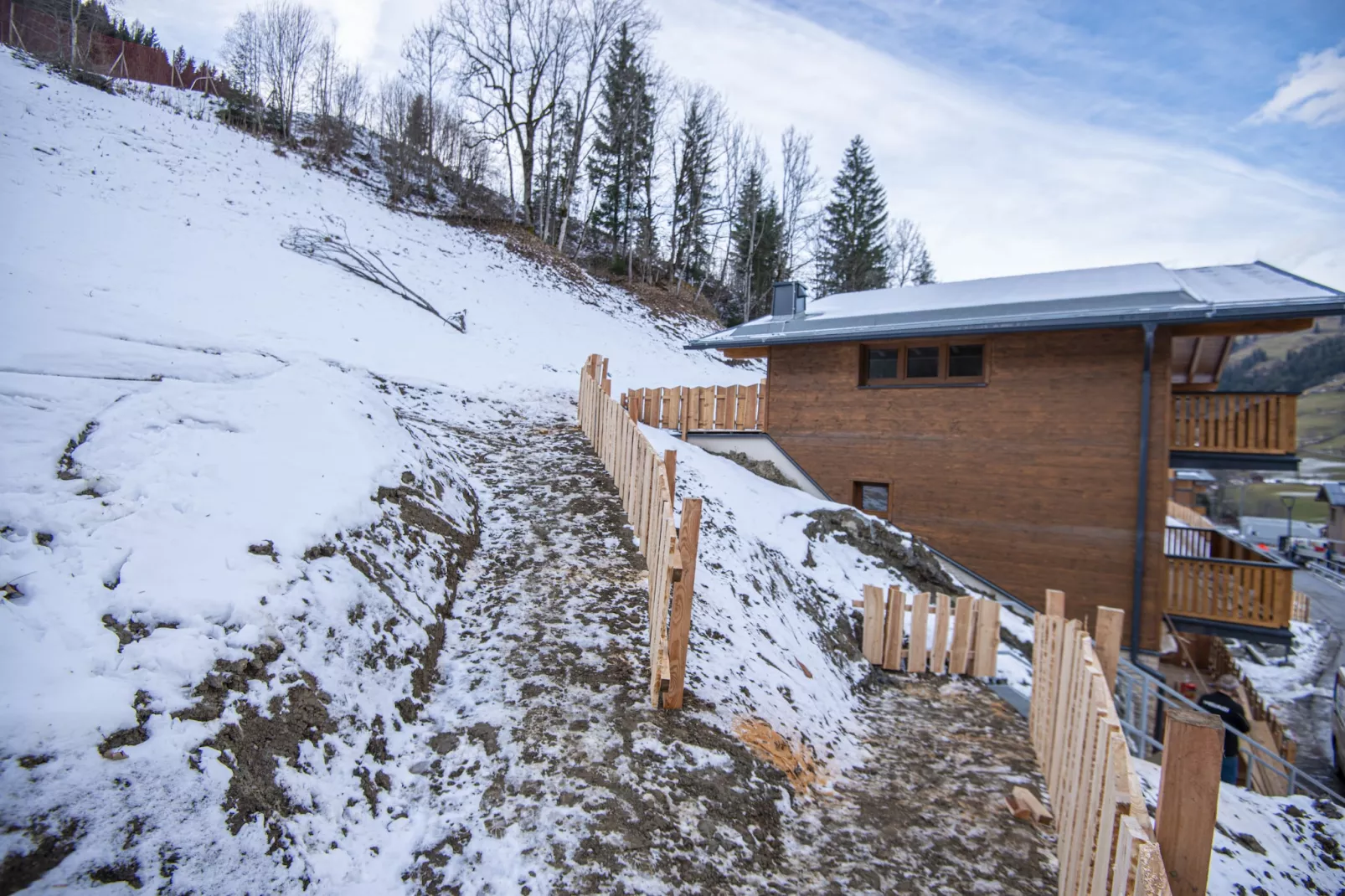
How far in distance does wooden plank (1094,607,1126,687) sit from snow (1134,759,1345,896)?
969 millimetres

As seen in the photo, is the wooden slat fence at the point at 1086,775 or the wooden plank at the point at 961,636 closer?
the wooden slat fence at the point at 1086,775

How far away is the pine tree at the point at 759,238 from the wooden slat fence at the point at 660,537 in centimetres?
3206

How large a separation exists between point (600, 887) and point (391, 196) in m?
30.0

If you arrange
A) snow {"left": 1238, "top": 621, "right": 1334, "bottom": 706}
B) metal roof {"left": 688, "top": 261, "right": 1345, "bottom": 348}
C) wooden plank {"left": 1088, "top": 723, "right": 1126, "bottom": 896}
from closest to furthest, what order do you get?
wooden plank {"left": 1088, "top": 723, "right": 1126, "bottom": 896} → metal roof {"left": 688, "top": 261, "right": 1345, "bottom": 348} → snow {"left": 1238, "top": 621, "right": 1334, "bottom": 706}

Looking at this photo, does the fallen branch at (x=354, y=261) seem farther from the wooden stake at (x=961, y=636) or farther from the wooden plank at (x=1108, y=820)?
the wooden plank at (x=1108, y=820)

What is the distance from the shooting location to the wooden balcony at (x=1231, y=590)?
9984 millimetres

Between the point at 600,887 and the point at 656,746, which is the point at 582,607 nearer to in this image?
the point at 656,746

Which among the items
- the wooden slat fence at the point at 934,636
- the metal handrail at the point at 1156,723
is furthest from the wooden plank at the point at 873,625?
the metal handrail at the point at 1156,723

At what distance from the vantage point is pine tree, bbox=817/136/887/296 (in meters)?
42.8

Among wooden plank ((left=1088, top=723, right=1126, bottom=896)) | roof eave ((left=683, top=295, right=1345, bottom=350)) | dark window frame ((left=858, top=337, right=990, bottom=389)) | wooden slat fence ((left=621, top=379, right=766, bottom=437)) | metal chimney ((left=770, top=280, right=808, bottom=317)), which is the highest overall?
metal chimney ((left=770, top=280, right=808, bottom=317))

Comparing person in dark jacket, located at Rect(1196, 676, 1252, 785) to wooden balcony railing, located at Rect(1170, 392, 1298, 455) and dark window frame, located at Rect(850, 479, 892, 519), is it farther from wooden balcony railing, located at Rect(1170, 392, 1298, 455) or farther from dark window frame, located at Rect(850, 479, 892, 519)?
dark window frame, located at Rect(850, 479, 892, 519)

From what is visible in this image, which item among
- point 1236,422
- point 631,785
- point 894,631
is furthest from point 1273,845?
point 1236,422

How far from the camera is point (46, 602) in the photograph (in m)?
2.96

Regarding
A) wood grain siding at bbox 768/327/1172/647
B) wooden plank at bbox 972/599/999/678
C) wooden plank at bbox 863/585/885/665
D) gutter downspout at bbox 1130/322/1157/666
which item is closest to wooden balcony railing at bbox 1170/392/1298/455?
wood grain siding at bbox 768/327/1172/647
